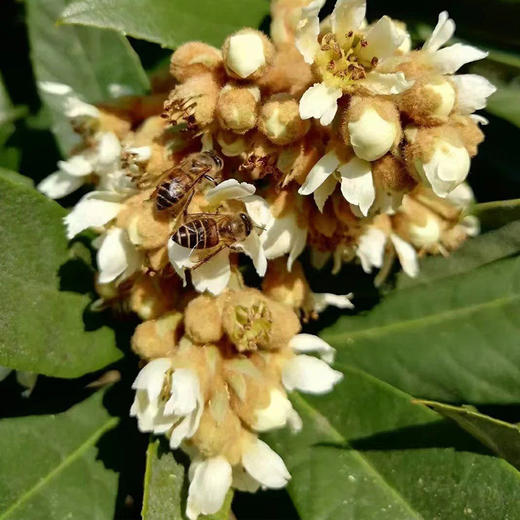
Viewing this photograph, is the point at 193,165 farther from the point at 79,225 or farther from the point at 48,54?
the point at 48,54

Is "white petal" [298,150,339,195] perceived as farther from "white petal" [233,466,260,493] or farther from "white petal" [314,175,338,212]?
"white petal" [233,466,260,493]

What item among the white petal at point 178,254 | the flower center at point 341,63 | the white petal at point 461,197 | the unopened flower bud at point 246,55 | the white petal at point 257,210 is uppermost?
the flower center at point 341,63

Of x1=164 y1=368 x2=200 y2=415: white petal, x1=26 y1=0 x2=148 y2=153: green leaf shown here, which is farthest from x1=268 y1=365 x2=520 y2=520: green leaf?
x1=26 y1=0 x2=148 y2=153: green leaf

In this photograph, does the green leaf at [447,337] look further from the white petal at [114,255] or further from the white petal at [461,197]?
the white petal at [114,255]

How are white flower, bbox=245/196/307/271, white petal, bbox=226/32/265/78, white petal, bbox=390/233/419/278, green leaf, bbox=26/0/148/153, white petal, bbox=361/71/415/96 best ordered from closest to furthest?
white petal, bbox=361/71/415/96
white petal, bbox=226/32/265/78
white flower, bbox=245/196/307/271
white petal, bbox=390/233/419/278
green leaf, bbox=26/0/148/153

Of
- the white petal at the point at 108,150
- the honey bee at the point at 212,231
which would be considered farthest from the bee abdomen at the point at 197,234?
→ the white petal at the point at 108,150
